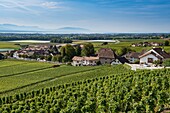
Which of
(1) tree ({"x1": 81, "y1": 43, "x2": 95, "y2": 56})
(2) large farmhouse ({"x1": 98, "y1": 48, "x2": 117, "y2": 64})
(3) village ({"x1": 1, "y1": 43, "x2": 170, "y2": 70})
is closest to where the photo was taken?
(3) village ({"x1": 1, "y1": 43, "x2": 170, "y2": 70})

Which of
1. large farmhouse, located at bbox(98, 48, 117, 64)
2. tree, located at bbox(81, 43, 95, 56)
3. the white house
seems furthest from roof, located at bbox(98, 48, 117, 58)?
tree, located at bbox(81, 43, 95, 56)

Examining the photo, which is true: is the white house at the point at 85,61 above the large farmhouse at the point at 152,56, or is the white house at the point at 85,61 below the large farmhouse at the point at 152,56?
below

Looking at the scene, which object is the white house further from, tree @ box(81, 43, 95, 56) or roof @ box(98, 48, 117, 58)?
tree @ box(81, 43, 95, 56)

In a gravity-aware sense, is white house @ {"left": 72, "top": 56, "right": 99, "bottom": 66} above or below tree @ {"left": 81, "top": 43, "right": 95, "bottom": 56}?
below

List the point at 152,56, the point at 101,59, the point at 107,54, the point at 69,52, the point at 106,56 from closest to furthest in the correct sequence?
the point at 152,56 < the point at 107,54 < the point at 106,56 < the point at 101,59 < the point at 69,52

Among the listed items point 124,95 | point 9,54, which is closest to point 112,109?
point 124,95

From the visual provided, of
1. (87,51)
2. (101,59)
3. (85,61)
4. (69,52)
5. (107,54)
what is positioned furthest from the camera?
(87,51)

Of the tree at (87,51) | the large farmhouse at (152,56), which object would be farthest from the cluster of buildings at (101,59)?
the tree at (87,51)

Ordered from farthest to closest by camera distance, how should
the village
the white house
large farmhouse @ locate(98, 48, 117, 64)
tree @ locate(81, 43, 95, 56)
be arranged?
1. tree @ locate(81, 43, 95, 56)
2. large farmhouse @ locate(98, 48, 117, 64)
3. the white house
4. the village

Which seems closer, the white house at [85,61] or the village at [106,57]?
the village at [106,57]

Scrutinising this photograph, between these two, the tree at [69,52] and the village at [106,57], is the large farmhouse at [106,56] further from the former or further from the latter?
the tree at [69,52]

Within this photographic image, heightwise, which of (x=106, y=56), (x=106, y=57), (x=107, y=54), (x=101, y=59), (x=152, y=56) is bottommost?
(x=101, y=59)

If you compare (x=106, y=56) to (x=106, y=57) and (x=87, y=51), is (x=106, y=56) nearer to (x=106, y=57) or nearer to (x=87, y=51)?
(x=106, y=57)

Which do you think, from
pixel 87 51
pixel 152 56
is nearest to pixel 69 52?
pixel 87 51
